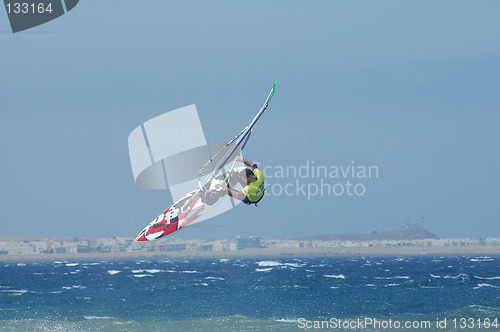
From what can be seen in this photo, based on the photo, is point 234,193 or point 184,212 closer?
point 234,193

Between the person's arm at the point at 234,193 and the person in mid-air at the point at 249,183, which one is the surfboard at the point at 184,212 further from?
the person in mid-air at the point at 249,183

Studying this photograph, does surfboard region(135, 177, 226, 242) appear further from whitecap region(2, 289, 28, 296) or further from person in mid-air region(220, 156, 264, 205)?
whitecap region(2, 289, 28, 296)

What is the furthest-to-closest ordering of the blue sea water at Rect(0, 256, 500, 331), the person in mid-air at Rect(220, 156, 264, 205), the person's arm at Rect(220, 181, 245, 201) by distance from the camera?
the blue sea water at Rect(0, 256, 500, 331) < the person's arm at Rect(220, 181, 245, 201) < the person in mid-air at Rect(220, 156, 264, 205)

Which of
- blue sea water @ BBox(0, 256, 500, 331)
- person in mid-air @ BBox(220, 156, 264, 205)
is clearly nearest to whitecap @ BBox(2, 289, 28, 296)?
blue sea water @ BBox(0, 256, 500, 331)

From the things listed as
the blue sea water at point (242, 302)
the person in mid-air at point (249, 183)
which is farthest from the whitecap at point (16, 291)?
the person in mid-air at point (249, 183)

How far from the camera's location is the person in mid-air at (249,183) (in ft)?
74.7

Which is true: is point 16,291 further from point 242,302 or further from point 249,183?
point 249,183

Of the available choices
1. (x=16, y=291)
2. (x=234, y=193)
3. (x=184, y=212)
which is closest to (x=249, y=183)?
(x=234, y=193)

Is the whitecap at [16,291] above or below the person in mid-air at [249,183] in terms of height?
below

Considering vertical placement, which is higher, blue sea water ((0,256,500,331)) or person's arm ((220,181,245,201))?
person's arm ((220,181,245,201))

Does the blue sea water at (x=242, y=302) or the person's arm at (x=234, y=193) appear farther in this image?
the blue sea water at (x=242, y=302)

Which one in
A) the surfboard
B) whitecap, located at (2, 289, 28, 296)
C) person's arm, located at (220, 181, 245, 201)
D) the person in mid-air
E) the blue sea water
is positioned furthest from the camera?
whitecap, located at (2, 289, 28, 296)

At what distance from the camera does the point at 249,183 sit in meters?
22.8

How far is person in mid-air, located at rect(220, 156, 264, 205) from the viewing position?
74.7ft
